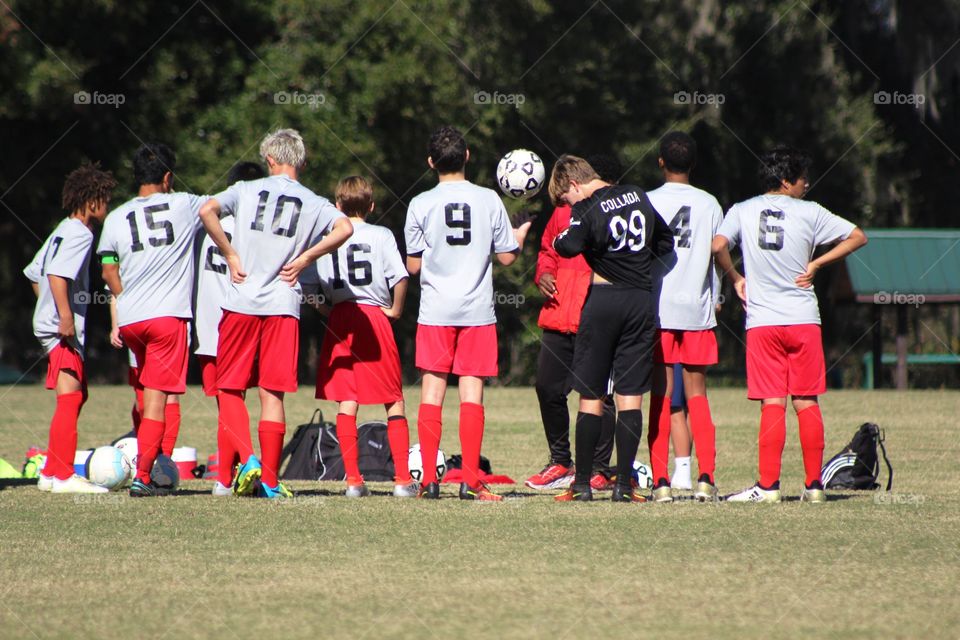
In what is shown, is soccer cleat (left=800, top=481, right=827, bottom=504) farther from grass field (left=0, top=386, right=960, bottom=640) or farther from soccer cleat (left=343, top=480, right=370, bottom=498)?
soccer cleat (left=343, top=480, right=370, bottom=498)

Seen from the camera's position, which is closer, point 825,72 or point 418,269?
point 418,269

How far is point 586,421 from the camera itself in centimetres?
795

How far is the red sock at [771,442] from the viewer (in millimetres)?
8086

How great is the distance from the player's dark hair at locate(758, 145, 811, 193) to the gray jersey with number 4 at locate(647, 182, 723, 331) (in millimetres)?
364

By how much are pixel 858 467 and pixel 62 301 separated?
570 centimetres

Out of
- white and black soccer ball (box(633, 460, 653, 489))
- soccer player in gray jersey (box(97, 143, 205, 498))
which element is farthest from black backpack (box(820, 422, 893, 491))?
soccer player in gray jersey (box(97, 143, 205, 498))

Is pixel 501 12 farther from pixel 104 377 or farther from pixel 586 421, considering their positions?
pixel 586 421

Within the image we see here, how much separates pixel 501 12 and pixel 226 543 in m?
24.2

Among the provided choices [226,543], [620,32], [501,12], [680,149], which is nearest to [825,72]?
[620,32]

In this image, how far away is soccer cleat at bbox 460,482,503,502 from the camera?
26.7ft

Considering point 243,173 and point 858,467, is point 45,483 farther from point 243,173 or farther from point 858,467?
point 858,467

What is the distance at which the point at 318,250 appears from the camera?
7.87 m

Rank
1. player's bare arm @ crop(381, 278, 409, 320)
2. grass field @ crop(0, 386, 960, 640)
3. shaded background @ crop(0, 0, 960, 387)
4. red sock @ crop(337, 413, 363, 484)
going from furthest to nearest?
shaded background @ crop(0, 0, 960, 387)
player's bare arm @ crop(381, 278, 409, 320)
red sock @ crop(337, 413, 363, 484)
grass field @ crop(0, 386, 960, 640)

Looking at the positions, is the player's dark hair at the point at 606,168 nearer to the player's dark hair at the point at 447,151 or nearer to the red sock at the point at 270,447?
the player's dark hair at the point at 447,151
